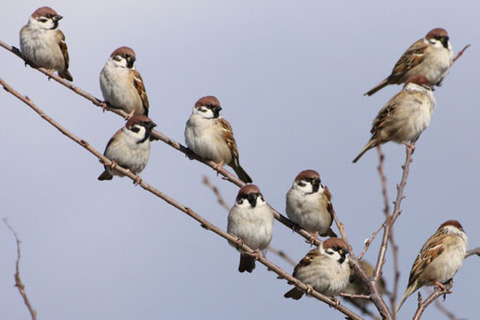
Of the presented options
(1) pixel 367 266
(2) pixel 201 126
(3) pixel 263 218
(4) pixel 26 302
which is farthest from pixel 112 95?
(4) pixel 26 302

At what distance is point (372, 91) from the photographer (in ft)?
24.4

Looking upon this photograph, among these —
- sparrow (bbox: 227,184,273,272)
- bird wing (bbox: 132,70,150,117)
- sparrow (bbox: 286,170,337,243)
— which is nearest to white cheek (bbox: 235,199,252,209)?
sparrow (bbox: 227,184,273,272)

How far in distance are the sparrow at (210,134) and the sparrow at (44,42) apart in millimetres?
1502

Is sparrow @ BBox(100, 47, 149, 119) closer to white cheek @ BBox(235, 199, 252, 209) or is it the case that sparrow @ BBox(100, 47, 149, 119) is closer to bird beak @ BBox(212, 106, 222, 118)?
bird beak @ BBox(212, 106, 222, 118)

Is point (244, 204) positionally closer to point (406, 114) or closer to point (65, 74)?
point (406, 114)

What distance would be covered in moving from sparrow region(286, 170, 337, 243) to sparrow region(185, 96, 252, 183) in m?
0.66

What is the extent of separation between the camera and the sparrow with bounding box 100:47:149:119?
21.4 feet

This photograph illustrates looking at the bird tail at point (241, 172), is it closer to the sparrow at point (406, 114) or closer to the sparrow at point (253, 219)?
the sparrow at point (406, 114)

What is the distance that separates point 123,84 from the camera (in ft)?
21.4

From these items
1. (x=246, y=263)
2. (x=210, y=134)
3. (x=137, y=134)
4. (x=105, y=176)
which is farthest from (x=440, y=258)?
(x=105, y=176)

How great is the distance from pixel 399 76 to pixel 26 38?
354 cm

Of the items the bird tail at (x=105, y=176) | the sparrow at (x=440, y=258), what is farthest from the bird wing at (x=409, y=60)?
the bird tail at (x=105, y=176)

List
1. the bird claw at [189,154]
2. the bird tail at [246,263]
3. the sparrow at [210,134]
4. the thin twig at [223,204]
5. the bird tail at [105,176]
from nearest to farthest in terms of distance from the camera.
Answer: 1. the thin twig at [223,204]
2. the bird tail at [246,263]
3. the bird claw at [189,154]
4. the sparrow at [210,134]
5. the bird tail at [105,176]

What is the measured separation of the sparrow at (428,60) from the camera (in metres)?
7.03
